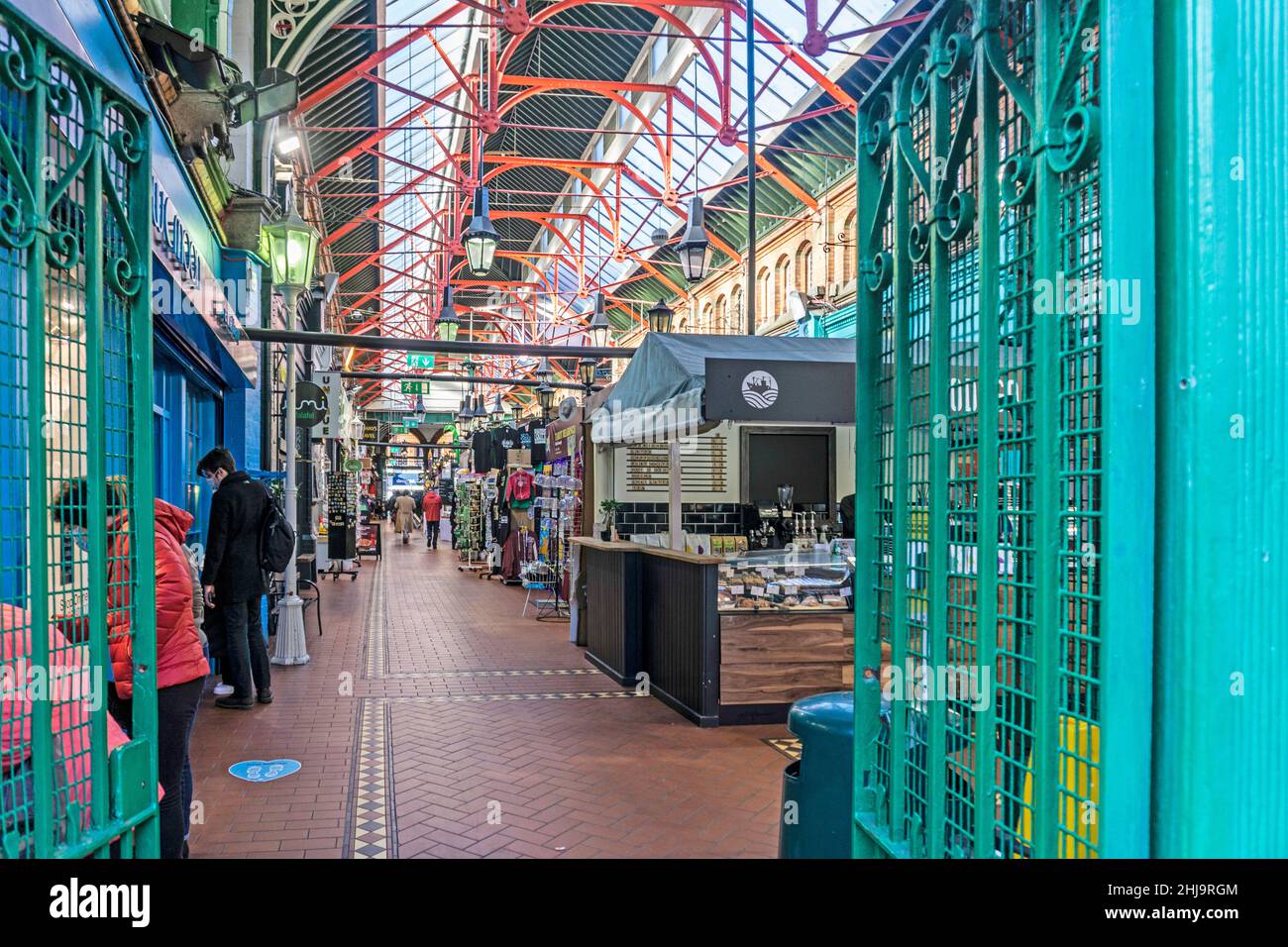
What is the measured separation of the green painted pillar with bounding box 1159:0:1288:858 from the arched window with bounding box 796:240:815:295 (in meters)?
17.9

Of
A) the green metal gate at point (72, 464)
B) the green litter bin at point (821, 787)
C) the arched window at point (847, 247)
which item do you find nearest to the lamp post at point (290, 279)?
the green litter bin at point (821, 787)

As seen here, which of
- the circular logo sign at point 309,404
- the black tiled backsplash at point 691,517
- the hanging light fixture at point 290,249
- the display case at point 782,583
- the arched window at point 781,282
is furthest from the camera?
the arched window at point 781,282

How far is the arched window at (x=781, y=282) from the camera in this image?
67.6ft

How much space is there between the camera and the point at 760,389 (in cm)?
542

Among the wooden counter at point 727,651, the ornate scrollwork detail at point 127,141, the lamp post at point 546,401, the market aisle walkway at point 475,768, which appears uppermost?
the lamp post at point 546,401

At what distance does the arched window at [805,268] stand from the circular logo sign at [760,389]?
46.1 ft

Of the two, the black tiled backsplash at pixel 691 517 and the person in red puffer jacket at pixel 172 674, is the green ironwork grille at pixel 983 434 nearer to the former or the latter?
the person in red puffer jacket at pixel 172 674

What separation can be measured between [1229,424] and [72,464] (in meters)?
2.18

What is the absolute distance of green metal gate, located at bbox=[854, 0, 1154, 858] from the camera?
1411 millimetres

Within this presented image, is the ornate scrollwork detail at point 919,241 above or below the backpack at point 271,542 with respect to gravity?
above

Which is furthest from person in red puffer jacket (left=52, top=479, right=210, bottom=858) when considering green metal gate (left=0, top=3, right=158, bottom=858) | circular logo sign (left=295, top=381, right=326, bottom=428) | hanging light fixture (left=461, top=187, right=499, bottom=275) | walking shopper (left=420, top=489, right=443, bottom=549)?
walking shopper (left=420, top=489, right=443, bottom=549)

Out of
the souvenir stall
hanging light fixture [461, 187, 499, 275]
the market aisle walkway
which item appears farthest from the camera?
hanging light fixture [461, 187, 499, 275]

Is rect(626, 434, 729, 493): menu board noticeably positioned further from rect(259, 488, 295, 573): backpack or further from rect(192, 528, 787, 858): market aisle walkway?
rect(259, 488, 295, 573): backpack

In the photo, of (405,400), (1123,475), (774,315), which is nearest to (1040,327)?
(1123,475)
